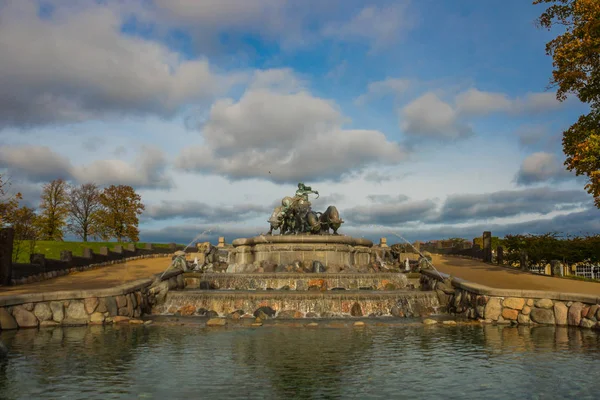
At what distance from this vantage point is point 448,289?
21844 millimetres

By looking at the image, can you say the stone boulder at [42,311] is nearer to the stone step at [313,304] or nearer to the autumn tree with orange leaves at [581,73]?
the stone step at [313,304]

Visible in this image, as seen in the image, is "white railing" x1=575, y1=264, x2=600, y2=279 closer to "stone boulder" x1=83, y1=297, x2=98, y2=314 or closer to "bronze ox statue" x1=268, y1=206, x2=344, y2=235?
"bronze ox statue" x1=268, y1=206, x2=344, y2=235

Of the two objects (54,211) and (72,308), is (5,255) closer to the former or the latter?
(72,308)

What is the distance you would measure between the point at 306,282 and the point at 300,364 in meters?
13.0

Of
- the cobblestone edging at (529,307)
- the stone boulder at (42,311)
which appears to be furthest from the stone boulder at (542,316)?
the stone boulder at (42,311)

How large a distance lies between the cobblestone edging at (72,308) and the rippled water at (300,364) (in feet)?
3.45

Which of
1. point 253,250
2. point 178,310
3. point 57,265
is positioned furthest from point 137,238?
point 178,310

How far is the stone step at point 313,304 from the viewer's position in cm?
1977

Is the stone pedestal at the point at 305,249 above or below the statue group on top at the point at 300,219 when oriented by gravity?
below

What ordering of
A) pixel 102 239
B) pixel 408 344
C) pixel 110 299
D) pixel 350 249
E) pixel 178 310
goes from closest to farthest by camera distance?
pixel 408 344, pixel 110 299, pixel 178 310, pixel 350 249, pixel 102 239

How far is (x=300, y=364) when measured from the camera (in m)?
10.8

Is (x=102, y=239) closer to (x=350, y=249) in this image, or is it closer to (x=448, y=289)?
(x=350, y=249)

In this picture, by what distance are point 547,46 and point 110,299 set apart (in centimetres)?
2291

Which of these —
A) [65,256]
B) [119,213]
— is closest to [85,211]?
[119,213]
